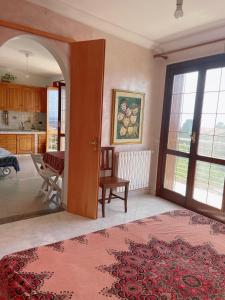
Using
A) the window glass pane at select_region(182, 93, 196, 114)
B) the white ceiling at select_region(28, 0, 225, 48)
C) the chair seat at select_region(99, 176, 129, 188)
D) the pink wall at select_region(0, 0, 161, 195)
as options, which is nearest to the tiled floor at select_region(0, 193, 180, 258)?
the chair seat at select_region(99, 176, 129, 188)

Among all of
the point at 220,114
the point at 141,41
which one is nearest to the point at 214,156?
the point at 220,114

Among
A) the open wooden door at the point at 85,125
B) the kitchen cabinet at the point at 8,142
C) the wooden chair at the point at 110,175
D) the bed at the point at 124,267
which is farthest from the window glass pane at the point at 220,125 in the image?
the kitchen cabinet at the point at 8,142

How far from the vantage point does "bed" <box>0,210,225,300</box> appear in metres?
1.13

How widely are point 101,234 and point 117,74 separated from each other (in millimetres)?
2598

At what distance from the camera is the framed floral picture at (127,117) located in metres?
3.61

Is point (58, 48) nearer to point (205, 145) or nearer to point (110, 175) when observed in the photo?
point (110, 175)

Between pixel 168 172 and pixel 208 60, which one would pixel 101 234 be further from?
pixel 208 60

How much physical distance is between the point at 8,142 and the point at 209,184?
230 inches

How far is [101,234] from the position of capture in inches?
68.2

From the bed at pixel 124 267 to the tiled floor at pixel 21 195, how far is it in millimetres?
1973

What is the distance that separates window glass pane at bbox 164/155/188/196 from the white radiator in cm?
36

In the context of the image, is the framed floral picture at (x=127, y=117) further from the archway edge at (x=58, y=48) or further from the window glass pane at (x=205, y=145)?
the window glass pane at (x=205, y=145)

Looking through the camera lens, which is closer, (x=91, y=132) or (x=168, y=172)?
(x=91, y=132)

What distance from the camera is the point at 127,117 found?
→ 12.4 feet
